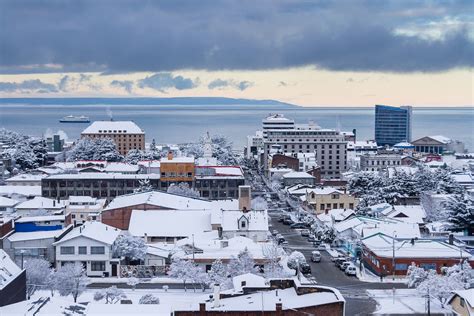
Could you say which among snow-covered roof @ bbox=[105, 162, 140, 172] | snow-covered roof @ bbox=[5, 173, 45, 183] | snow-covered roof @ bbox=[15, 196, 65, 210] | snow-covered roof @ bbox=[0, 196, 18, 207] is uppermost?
snow-covered roof @ bbox=[105, 162, 140, 172]

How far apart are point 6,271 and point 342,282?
10.4 m

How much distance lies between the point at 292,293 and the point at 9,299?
666 cm

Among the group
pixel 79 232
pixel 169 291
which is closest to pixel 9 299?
pixel 169 291

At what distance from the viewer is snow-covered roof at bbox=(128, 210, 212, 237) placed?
30.4 meters

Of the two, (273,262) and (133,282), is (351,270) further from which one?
(133,282)

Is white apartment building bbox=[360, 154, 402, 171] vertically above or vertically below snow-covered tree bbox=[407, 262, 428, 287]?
above

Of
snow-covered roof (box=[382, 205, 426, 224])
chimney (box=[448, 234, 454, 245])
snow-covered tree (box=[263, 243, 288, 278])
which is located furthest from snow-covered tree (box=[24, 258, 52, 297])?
snow-covered roof (box=[382, 205, 426, 224])

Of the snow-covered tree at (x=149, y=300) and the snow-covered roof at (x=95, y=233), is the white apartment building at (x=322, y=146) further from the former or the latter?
the snow-covered tree at (x=149, y=300)

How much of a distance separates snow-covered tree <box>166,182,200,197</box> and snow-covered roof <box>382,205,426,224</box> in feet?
32.5

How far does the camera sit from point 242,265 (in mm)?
23812

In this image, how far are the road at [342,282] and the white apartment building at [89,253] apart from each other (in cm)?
671

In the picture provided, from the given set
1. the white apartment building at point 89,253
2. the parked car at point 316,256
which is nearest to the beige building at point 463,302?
the parked car at point 316,256

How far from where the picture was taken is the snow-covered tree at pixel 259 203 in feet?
130

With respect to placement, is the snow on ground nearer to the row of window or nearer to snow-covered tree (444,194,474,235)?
snow-covered tree (444,194,474,235)
